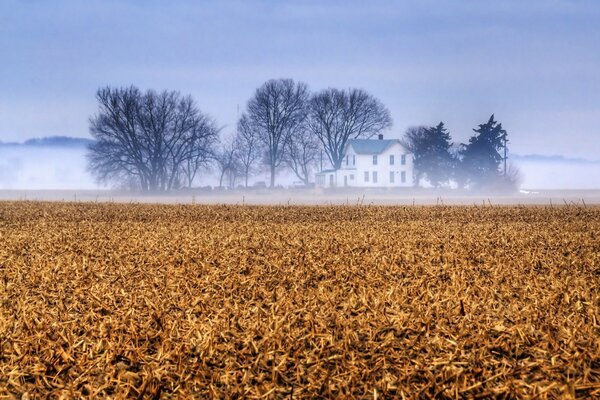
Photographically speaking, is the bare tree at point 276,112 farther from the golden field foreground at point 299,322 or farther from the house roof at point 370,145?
the golden field foreground at point 299,322

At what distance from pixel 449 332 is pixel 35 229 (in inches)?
591

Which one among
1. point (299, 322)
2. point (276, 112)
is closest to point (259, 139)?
point (276, 112)

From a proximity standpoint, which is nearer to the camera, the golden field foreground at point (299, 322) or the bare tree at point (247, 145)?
the golden field foreground at point (299, 322)

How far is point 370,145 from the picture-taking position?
83.5 m

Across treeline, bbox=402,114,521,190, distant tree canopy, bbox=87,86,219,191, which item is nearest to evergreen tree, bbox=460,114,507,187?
treeline, bbox=402,114,521,190

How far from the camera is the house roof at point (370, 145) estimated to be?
82.1 meters

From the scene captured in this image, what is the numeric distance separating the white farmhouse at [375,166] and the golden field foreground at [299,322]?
70.6 metres

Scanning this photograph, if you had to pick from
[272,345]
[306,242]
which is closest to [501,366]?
[272,345]

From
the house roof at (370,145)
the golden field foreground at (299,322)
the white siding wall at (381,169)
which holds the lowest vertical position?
the golden field foreground at (299,322)

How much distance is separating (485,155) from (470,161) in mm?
1910

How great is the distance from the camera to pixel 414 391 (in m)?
4.07

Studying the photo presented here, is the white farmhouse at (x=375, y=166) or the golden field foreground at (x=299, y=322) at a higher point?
the white farmhouse at (x=375, y=166)

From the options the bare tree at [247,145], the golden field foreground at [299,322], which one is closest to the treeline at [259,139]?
the bare tree at [247,145]

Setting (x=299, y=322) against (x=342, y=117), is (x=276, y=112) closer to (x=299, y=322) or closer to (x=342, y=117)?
(x=342, y=117)
